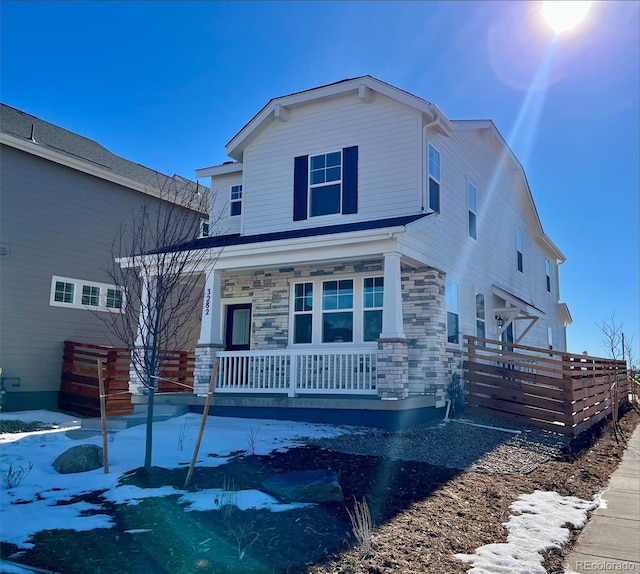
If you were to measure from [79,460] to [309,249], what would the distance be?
5.38 metres

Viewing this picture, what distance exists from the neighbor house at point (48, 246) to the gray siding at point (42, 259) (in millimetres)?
22

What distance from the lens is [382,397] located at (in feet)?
29.8

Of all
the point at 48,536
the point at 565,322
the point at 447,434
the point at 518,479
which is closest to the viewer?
the point at 48,536

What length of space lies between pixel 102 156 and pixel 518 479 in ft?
45.7

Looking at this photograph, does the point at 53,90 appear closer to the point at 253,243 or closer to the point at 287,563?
the point at 253,243

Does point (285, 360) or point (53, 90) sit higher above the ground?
point (53, 90)

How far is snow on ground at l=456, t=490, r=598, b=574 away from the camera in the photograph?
393 centimetres

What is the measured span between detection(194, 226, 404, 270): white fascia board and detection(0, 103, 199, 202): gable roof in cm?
230

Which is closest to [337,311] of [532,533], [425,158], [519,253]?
[425,158]

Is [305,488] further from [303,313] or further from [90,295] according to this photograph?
[90,295]

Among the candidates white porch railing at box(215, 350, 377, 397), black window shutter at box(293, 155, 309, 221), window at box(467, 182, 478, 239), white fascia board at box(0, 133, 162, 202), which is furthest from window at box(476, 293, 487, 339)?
white fascia board at box(0, 133, 162, 202)

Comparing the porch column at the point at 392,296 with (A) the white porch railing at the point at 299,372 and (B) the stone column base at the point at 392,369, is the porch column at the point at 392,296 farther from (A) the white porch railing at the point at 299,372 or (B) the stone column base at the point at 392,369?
(A) the white porch railing at the point at 299,372

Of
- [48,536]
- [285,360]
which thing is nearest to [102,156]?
[285,360]

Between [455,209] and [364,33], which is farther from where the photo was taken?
[455,209]
